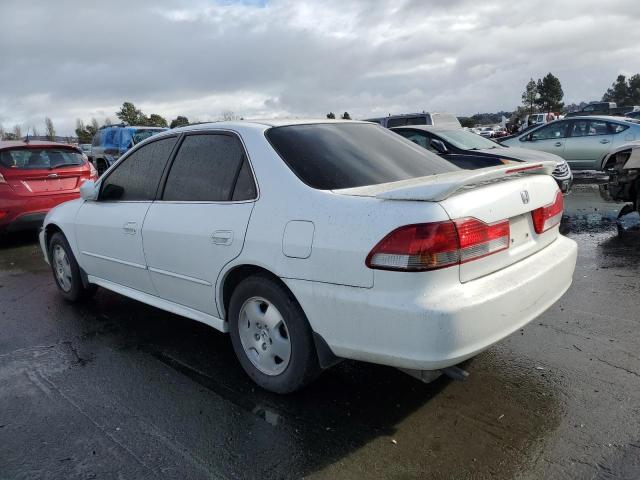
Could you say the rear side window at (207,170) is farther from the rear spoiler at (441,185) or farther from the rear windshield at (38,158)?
the rear windshield at (38,158)

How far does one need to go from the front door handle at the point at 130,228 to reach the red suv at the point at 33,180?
4.94m

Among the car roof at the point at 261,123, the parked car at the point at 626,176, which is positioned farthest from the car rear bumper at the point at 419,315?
the parked car at the point at 626,176

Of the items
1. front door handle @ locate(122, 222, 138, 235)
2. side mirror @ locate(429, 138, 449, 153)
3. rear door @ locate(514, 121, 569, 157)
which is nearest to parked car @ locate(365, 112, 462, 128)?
rear door @ locate(514, 121, 569, 157)

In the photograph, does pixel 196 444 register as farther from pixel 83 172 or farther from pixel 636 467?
pixel 83 172

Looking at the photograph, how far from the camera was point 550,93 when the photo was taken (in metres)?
65.2

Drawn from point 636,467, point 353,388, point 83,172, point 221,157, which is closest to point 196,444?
point 353,388

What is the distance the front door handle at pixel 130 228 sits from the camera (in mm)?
4094

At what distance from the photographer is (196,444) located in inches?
111

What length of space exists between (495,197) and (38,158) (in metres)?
8.05

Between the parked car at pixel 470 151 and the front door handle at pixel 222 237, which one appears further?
the parked car at pixel 470 151

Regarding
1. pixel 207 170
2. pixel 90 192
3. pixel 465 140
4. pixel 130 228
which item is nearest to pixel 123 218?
pixel 130 228

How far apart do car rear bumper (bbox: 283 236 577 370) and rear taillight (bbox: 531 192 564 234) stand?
361 millimetres

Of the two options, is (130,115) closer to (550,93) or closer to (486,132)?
(486,132)

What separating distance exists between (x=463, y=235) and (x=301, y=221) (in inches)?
33.4
